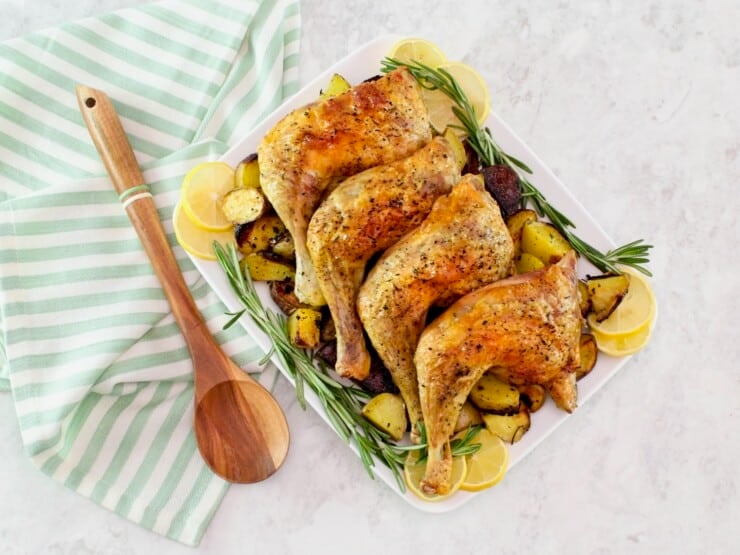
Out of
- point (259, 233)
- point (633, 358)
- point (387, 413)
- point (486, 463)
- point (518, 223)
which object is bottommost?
point (633, 358)

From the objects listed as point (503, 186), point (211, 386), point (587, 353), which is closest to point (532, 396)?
point (587, 353)

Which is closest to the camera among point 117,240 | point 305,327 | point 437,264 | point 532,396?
point 437,264

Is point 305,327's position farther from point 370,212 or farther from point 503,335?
point 503,335

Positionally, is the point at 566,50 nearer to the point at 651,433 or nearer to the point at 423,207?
the point at 423,207

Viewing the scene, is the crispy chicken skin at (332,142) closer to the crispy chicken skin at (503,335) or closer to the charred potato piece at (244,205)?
the charred potato piece at (244,205)

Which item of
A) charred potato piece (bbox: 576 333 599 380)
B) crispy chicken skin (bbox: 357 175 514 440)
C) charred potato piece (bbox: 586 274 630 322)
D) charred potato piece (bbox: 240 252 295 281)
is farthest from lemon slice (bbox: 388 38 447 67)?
charred potato piece (bbox: 576 333 599 380)

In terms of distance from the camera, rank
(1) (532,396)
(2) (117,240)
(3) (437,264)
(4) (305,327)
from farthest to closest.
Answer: (2) (117,240) < (1) (532,396) < (4) (305,327) < (3) (437,264)
